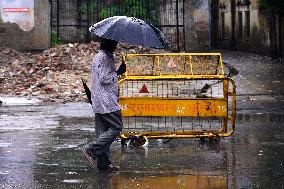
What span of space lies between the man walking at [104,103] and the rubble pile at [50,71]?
9529mm

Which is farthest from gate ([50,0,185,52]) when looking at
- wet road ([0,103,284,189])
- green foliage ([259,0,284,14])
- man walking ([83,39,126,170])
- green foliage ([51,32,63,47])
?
man walking ([83,39,126,170])

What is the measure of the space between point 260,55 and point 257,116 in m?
21.8

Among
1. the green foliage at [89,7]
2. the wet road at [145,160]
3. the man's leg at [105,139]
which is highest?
the green foliage at [89,7]

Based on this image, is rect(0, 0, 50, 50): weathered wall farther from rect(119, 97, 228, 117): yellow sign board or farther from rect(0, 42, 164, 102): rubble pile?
rect(119, 97, 228, 117): yellow sign board

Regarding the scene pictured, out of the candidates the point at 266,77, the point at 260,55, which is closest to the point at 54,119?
the point at 266,77

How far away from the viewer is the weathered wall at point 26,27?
28609 mm

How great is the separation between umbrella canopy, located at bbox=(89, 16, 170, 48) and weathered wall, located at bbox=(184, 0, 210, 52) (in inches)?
800

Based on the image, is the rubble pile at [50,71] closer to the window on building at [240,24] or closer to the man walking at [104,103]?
the man walking at [104,103]

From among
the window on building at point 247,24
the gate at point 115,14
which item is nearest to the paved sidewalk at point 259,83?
the gate at point 115,14

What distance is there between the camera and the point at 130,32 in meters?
9.02

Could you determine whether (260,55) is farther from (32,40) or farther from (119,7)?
(32,40)

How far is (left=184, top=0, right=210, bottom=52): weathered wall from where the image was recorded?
2941 centimetres

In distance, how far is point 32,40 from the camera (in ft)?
94.8

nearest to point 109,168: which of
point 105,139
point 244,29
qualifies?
point 105,139
